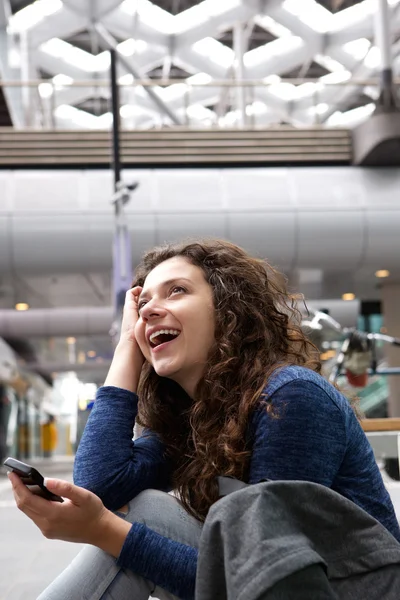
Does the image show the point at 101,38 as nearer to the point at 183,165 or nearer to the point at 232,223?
the point at 183,165

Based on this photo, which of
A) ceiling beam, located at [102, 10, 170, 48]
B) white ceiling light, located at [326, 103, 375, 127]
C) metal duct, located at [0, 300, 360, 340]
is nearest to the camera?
white ceiling light, located at [326, 103, 375, 127]

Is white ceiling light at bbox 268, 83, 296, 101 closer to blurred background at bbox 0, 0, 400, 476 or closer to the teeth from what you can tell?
blurred background at bbox 0, 0, 400, 476

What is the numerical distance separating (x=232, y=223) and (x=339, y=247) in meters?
1.71

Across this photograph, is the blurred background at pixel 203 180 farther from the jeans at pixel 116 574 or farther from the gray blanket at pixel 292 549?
the gray blanket at pixel 292 549

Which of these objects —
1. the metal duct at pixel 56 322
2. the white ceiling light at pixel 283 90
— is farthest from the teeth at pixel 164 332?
the metal duct at pixel 56 322

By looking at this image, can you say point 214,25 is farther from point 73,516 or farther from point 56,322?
point 73,516

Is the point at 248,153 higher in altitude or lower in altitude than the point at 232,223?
higher

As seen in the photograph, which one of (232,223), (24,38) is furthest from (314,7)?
(232,223)

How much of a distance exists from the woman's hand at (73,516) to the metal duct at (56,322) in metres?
15.7

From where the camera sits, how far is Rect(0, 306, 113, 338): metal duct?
1762cm

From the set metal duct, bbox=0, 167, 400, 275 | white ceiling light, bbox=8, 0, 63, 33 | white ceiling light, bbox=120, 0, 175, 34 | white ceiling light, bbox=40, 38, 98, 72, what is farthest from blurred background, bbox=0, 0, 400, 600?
white ceiling light, bbox=40, 38, 98, 72

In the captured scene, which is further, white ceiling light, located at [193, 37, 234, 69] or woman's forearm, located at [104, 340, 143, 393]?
white ceiling light, located at [193, 37, 234, 69]

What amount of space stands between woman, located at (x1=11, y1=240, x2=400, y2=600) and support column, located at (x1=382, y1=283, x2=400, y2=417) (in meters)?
12.6

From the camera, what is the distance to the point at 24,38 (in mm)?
19656
